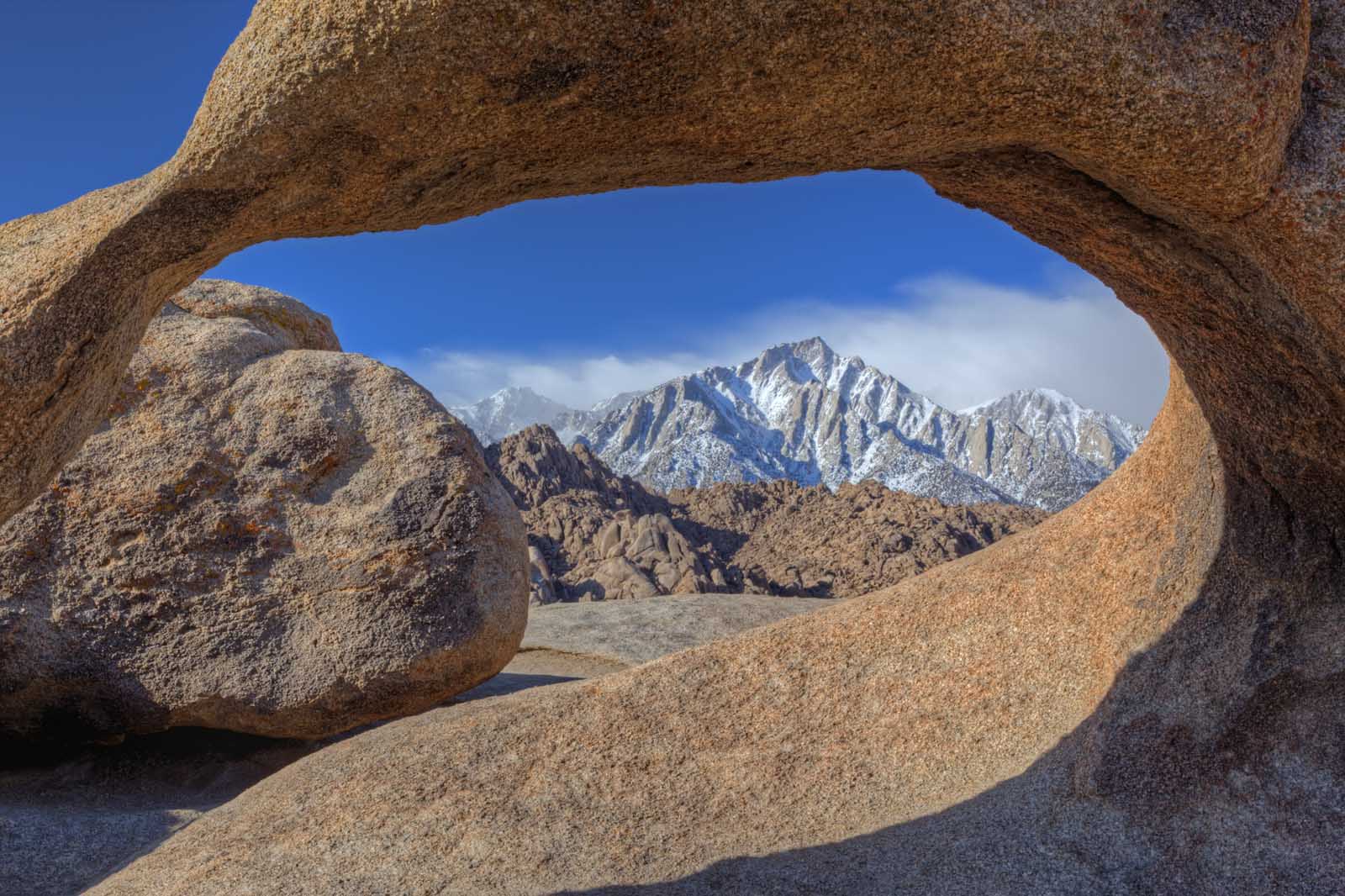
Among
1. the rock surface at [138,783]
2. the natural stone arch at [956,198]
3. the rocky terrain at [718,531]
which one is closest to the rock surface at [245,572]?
the rock surface at [138,783]

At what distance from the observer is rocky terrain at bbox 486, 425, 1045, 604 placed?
79.0 ft

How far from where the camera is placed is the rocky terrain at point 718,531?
2408 centimetres

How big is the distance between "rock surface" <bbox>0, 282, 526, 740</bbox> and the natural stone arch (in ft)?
3.44

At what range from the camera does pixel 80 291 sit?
3229 millimetres

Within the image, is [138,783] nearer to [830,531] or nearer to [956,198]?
[956,198]

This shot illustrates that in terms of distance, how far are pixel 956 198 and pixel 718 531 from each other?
2836 cm

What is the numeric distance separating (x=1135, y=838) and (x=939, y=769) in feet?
3.81

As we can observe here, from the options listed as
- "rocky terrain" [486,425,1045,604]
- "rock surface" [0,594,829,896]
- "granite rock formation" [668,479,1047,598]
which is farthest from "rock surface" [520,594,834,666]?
"granite rock formation" [668,479,1047,598]

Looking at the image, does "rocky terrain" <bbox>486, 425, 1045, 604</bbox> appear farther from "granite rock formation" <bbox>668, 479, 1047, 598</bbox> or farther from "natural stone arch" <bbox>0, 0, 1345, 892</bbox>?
"natural stone arch" <bbox>0, 0, 1345, 892</bbox>

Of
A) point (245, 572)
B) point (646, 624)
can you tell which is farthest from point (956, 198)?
point (646, 624)

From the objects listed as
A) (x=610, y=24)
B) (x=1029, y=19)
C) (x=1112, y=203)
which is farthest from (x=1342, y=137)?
(x=610, y=24)

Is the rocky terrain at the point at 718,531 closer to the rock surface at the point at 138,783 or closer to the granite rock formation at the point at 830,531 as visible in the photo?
the granite rock formation at the point at 830,531

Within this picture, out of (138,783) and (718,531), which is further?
(718,531)

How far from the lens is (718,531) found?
106ft
